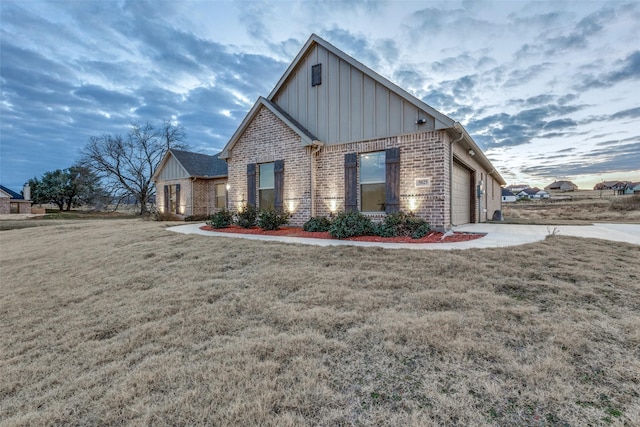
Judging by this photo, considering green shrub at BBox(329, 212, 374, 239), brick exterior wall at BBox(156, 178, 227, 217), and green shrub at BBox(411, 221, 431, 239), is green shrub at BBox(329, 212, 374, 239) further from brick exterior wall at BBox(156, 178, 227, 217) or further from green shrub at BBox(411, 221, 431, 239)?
brick exterior wall at BBox(156, 178, 227, 217)

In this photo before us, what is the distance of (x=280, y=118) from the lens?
32.9 ft

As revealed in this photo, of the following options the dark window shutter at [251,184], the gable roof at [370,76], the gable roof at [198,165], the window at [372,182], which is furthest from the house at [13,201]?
the window at [372,182]

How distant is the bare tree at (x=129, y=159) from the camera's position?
2734 centimetres

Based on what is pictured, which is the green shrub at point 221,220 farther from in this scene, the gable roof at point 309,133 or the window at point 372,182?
the window at point 372,182

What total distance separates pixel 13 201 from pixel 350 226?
4058cm

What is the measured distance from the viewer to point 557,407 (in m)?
1.74

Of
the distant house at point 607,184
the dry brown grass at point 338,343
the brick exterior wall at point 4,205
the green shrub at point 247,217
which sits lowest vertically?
the dry brown grass at point 338,343

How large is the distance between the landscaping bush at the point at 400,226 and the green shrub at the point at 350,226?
0.28 m

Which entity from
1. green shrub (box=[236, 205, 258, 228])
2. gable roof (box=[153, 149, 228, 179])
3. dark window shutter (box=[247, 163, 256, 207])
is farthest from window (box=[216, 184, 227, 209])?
green shrub (box=[236, 205, 258, 228])

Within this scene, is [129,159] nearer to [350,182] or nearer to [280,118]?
[280,118]

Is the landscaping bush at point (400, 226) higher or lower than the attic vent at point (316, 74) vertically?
lower

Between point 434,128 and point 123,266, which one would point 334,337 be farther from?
point 434,128

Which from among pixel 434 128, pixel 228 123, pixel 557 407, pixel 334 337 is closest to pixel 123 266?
pixel 334 337

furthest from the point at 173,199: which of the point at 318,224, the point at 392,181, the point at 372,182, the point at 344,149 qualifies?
the point at 392,181
